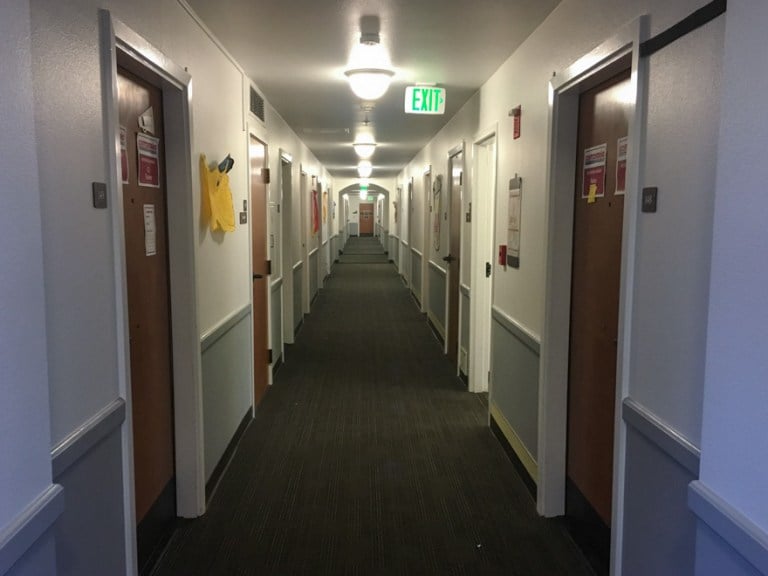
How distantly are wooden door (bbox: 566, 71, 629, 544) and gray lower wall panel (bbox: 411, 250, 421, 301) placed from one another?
752 centimetres

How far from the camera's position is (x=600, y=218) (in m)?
2.88

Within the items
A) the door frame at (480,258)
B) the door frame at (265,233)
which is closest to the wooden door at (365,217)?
the door frame at (265,233)

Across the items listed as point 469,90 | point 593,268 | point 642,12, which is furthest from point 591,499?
point 469,90

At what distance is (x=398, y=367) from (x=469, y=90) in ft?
9.18

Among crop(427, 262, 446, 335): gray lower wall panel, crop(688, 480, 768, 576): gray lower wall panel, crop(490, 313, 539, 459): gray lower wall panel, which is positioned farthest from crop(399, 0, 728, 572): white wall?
crop(427, 262, 446, 335): gray lower wall panel

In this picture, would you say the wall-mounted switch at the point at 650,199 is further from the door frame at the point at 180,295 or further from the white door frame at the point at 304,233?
the white door frame at the point at 304,233

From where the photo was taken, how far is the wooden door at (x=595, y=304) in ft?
8.95

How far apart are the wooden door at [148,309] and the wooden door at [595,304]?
6.51ft

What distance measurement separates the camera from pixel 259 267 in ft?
17.5

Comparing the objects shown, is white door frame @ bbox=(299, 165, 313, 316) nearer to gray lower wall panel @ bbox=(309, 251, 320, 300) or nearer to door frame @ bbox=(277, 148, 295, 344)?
gray lower wall panel @ bbox=(309, 251, 320, 300)

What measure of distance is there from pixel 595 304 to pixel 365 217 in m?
35.9

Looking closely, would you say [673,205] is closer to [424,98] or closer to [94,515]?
[94,515]

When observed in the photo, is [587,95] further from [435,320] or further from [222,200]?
[435,320]

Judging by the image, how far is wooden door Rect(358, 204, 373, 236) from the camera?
38375mm
